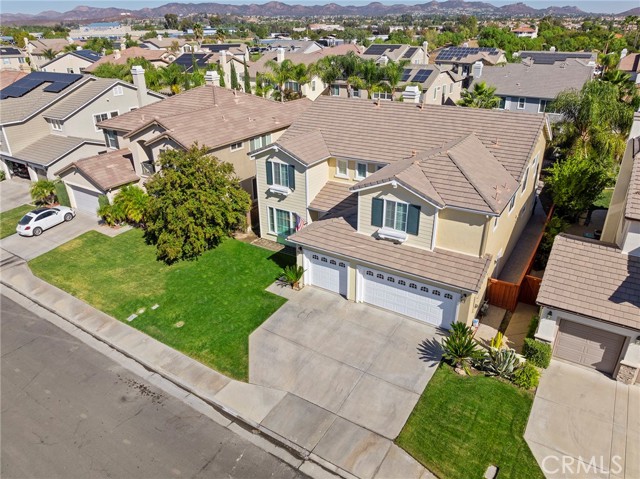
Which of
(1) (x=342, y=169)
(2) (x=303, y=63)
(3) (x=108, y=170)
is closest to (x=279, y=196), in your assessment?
(1) (x=342, y=169)

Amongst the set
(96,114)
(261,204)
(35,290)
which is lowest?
(35,290)

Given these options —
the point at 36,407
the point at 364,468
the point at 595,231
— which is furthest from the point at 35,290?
the point at 595,231

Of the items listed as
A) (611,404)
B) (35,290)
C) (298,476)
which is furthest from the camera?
(35,290)

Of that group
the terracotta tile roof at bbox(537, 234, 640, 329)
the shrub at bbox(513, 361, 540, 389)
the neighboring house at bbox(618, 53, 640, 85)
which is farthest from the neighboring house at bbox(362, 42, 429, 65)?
the shrub at bbox(513, 361, 540, 389)

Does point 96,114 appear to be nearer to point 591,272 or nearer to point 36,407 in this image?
point 36,407

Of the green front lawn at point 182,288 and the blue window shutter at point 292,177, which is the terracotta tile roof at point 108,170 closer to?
the green front lawn at point 182,288

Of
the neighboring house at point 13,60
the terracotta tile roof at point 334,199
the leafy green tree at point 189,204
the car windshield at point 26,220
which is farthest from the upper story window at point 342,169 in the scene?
the neighboring house at point 13,60
